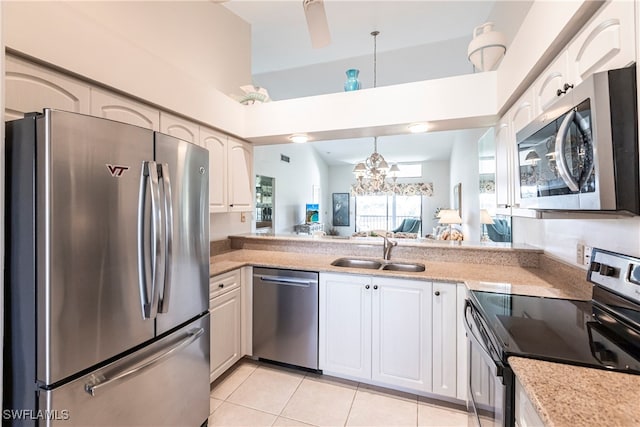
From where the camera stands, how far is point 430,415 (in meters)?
1.82

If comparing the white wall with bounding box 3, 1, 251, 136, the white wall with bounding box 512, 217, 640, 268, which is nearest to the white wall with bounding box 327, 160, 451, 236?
the white wall with bounding box 512, 217, 640, 268

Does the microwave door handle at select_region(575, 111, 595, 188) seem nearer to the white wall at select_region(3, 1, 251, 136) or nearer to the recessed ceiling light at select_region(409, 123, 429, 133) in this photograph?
the recessed ceiling light at select_region(409, 123, 429, 133)

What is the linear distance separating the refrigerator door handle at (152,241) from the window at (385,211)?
31.0 feet

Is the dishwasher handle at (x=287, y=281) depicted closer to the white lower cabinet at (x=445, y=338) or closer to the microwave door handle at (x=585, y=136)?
the white lower cabinet at (x=445, y=338)

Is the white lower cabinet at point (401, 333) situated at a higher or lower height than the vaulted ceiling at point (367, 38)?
lower

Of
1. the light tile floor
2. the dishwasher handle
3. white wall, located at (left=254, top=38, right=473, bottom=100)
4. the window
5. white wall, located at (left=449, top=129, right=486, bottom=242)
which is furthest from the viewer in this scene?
the window

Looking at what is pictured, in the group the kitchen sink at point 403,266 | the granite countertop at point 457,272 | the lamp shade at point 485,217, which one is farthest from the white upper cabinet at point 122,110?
the lamp shade at point 485,217

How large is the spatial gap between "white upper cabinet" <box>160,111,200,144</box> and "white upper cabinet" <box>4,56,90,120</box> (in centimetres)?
48

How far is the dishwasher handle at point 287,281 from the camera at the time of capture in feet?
7.18

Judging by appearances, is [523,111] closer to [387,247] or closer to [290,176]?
[387,247]

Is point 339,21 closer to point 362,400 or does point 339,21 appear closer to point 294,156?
point 362,400

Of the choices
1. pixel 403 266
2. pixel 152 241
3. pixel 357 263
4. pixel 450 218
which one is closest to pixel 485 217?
pixel 450 218

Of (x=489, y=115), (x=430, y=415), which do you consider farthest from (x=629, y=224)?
(x=430, y=415)

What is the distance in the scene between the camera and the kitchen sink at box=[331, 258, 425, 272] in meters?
2.39
